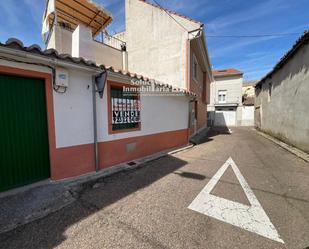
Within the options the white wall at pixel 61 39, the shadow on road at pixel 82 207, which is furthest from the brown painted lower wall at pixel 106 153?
the white wall at pixel 61 39

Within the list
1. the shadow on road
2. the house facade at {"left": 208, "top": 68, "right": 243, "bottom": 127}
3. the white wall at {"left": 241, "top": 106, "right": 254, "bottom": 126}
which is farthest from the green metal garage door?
the white wall at {"left": 241, "top": 106, "right": 254, "bottom": 126}

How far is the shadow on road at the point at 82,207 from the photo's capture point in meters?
2.26

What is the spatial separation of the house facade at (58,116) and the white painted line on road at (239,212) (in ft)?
9.67

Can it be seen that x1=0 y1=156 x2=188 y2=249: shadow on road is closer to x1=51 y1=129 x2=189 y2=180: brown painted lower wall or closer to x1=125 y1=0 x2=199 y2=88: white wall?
x1=51 y1=129 x2=189 y2=180: brown painted lower wall

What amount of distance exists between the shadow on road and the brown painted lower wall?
674 millimetres

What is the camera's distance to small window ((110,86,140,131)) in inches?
204

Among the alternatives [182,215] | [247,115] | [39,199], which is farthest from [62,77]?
[247,115]

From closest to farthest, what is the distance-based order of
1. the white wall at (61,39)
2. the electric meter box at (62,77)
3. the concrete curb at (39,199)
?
the concrete curb at (39,199) < the electric meter box at (62,77) < the white wall at (61,39)

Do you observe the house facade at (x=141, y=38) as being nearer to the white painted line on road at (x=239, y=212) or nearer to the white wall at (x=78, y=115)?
the white wall at (x=78, y=115)

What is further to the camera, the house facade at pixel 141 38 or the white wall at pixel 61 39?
the house facade at pixel 141 38

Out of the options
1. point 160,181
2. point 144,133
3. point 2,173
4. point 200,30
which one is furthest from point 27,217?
point 200,30

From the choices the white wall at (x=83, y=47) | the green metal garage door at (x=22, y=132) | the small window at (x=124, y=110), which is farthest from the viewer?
the white wall at (x=83, y=47)

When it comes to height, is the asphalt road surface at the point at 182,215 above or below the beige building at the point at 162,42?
below

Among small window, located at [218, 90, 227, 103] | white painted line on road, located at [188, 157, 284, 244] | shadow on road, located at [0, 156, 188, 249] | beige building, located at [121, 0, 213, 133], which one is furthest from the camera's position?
small window, located at [218, 90, 227, 103]
